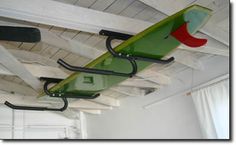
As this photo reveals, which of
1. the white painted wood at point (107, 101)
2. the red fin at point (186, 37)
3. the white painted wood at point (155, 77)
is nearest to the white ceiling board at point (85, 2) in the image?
the red fin at point (186, 37)

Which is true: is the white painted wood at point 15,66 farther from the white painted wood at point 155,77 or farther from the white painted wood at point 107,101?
the white painted wood at point 107,101

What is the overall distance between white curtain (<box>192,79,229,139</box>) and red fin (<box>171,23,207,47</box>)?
1.72 meters

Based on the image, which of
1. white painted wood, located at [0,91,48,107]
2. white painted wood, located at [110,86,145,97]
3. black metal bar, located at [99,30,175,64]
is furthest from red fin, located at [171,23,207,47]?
white painted wood, located at [0,91,48,107]

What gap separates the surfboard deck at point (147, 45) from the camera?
4.74 ft

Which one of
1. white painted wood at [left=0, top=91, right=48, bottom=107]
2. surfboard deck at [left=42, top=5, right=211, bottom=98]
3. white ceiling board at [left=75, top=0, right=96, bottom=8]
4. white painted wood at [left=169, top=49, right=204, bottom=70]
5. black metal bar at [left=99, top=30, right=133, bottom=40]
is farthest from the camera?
white painted wood at [left=0, top=91, right=48, bottom=107]

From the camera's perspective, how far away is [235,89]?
1665mm

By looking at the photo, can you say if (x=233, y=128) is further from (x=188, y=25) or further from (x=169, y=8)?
(x=169, y=8)

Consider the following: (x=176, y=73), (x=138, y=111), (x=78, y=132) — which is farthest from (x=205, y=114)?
(x=78, y=132)

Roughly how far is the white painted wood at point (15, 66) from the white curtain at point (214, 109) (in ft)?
6.11

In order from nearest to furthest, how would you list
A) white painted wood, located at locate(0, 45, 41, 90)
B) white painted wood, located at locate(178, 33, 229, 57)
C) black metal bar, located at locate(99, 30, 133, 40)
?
black metal bar, located at locate(99, 30, 133, 40), white painted wood, located at locate(0, 45, 41, 90), white painted wood, located at locate(178, 33, 229, 57)

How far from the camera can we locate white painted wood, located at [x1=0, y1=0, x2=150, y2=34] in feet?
5.31

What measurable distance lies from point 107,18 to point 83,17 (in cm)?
17

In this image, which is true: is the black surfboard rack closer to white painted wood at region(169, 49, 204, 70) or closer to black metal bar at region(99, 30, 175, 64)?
black metal bar at region(99, 30, 175, 64)

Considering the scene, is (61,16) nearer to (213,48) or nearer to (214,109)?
(213,48)
